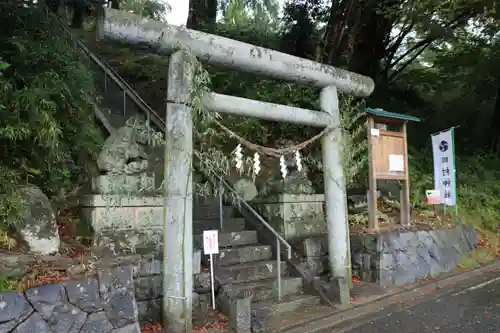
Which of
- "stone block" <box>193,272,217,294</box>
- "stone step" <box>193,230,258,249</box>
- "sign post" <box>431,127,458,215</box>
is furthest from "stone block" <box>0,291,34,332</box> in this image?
"sign post" <box>431,127,458,215</box>

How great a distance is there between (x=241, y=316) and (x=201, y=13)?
32.0 feet

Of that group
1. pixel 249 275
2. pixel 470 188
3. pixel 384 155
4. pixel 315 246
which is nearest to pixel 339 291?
pixel 315 246

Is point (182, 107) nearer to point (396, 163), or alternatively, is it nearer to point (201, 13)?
point (396, 163)

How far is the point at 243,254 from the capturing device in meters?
6.33

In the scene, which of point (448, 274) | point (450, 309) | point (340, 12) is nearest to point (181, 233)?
point (450, 309)

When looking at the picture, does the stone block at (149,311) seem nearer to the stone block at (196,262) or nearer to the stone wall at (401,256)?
the stone block at (196,262)

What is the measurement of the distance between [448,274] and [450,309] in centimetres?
220

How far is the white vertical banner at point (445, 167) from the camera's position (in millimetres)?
8820

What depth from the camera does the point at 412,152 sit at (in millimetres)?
12320

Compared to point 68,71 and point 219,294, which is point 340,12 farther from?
point 219,294

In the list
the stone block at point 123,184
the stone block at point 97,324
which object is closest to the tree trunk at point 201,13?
the stone block at point 123,184

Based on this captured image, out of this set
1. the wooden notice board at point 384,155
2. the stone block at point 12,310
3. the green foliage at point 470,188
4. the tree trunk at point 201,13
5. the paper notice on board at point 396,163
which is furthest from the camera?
the tree trunk at point 201,13

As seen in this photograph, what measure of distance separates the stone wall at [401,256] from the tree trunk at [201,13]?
762cm

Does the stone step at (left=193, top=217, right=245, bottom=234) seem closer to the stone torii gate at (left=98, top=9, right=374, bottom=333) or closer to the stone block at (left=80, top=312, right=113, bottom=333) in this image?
the stone torii gate at (left=98, top=9, right=374, bottom=333)
